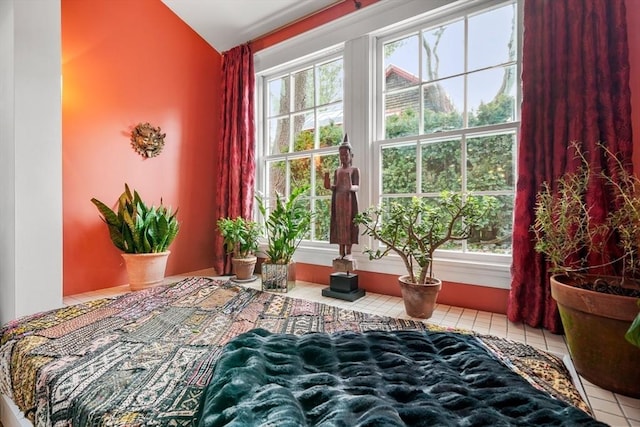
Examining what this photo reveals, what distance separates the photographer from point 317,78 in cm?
281

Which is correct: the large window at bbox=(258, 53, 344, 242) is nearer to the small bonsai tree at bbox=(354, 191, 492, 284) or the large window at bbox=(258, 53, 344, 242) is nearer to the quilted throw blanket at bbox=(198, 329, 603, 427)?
the small bonsai tree at bbox=(354, 191, 492, 284)

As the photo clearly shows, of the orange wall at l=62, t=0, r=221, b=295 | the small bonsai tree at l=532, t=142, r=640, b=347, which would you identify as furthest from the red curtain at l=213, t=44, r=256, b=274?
the small bonsai tree at l=532, t=142, r=640, b=347

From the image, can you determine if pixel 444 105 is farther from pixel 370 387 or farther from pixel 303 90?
pixel 370 387

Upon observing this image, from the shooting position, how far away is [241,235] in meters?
2.61

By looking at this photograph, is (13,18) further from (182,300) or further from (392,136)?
(392,136)

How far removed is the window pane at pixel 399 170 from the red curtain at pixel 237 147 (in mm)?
1347

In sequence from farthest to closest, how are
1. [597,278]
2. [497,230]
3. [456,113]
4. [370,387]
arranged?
[456,113]
[497,230]
[597,278]
[370,387]

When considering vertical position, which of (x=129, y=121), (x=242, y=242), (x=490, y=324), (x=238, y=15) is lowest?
(x=490, y=324)

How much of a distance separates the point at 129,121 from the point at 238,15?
4.55ft

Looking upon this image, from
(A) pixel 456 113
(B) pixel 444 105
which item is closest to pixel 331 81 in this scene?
(B) pixel 444 105

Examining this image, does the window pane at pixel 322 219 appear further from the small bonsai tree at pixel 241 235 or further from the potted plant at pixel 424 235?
the potted plant at pixel 424 235

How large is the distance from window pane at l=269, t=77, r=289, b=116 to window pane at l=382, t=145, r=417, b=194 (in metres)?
1.24

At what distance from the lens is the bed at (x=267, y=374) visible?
73 cm

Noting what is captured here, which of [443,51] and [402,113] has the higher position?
[443,51]
